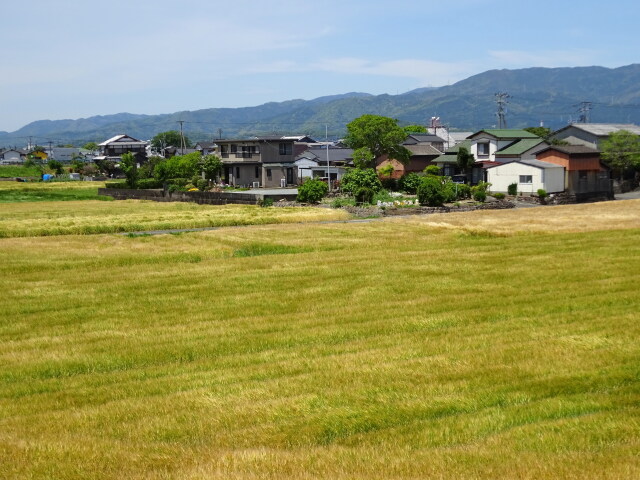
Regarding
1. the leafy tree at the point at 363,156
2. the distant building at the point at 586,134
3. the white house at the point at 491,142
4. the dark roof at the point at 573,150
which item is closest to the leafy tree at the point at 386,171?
the leafy tree at the point at 363,156

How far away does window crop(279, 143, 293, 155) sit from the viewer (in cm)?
8781

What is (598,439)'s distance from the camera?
31.4ft

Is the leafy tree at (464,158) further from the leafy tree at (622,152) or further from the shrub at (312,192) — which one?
the shrub at (312,192)

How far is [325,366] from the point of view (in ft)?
47.4

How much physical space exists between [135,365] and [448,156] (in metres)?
70.5

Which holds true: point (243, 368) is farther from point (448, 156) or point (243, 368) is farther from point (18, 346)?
point (448, 156)

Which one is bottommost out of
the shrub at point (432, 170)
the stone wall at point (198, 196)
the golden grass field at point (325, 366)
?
the golden grass field at point (325, 366)

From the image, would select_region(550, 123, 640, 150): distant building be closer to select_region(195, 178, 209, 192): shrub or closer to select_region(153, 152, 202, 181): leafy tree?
select_region(195, 178, 209, 192): shrub

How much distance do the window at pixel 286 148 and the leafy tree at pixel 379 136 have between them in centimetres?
1494

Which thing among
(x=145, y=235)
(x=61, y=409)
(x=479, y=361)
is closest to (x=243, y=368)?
(x=61, y=409)

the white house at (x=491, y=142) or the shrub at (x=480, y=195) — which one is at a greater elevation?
the white house at (x=491, y=142)

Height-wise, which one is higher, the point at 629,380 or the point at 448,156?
the point at 448,156

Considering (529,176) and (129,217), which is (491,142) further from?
(129,217)

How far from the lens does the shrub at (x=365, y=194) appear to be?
201 feet
